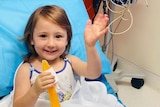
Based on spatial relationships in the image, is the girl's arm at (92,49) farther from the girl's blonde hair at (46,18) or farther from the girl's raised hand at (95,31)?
the girl's blonde hair at (46,18)

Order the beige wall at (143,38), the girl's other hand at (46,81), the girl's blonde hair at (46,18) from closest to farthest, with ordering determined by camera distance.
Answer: the girl's other hand at (46,81) → the girl's blonde hair at (46,18) → the beige wall at (143,38)

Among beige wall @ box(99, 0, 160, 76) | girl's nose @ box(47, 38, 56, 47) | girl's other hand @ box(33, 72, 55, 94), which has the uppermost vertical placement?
girl's nose @ box(47, 38, 56, 47)

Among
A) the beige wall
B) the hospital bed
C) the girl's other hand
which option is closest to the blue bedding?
the hospital bed

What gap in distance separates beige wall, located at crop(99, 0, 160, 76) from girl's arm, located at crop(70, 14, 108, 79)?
32.0 inches

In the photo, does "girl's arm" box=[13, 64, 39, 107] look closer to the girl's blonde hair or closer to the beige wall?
the girl's blonde hair

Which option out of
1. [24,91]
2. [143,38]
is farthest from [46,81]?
[143,38]

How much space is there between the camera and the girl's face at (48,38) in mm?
1082

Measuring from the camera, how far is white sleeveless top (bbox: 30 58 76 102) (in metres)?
1.14

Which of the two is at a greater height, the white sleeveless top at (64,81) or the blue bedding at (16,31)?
the blue bedding at (16,31)

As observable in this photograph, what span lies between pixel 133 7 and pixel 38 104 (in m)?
1.12

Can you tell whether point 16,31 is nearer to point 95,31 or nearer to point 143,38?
point 95,31

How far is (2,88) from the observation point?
3.89 feet

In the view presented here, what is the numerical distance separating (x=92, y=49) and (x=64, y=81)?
0.22 m

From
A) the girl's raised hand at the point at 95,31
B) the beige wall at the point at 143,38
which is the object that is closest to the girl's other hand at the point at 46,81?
the girl's raised hand at the point at 95,31
